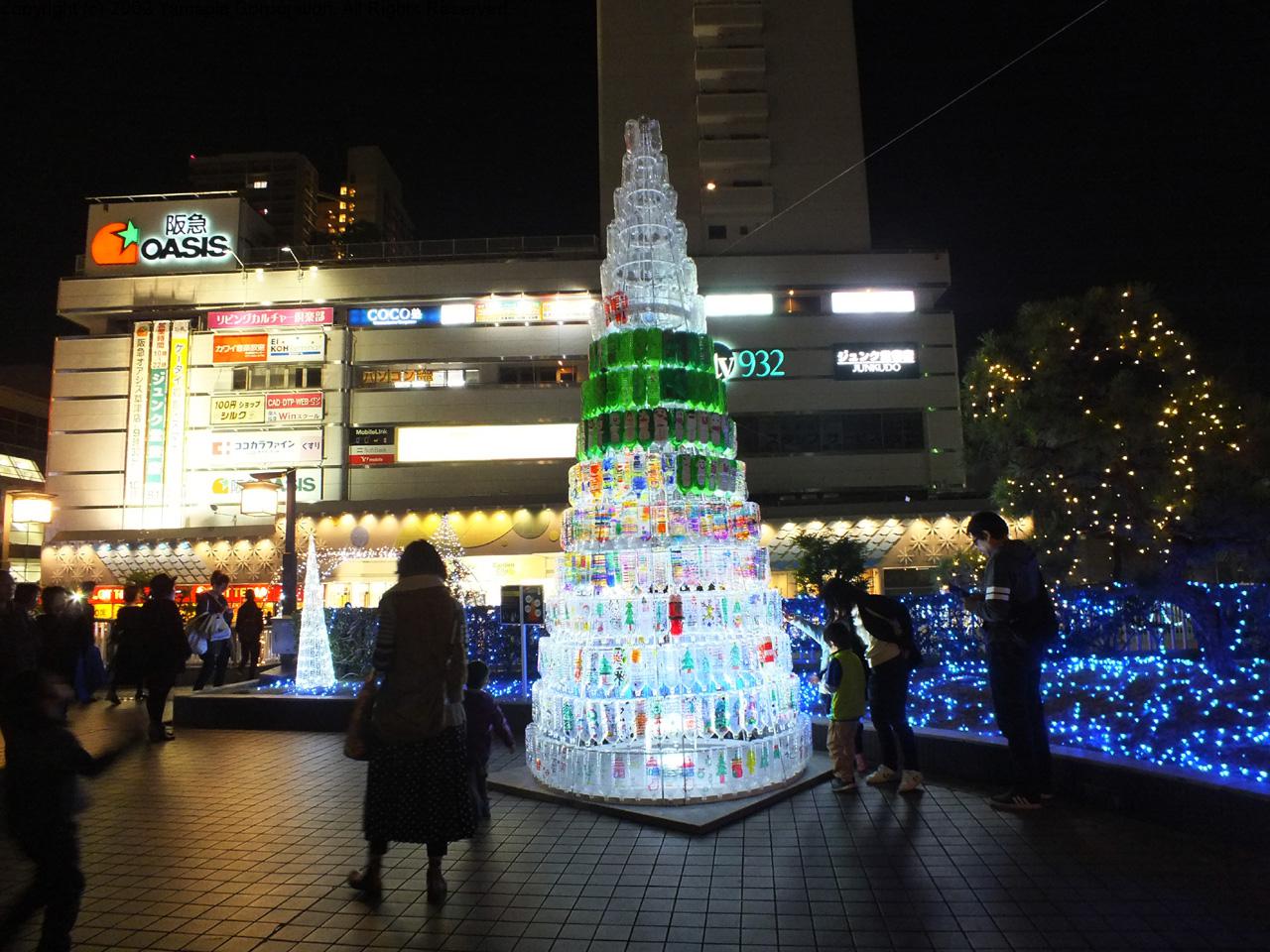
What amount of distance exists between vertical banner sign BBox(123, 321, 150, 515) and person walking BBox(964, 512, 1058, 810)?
31.1 metres

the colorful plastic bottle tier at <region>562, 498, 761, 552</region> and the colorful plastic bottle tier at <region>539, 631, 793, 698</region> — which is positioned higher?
the colorful plastic bottle tier at <region>562, 498, 761, 552</region>

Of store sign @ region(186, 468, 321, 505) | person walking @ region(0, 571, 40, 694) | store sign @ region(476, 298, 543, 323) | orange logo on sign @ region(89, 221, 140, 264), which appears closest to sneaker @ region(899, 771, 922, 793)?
person walking @ region(0, 571, 40, 694)

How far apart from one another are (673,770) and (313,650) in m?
7.48

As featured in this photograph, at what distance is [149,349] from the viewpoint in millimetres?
29266

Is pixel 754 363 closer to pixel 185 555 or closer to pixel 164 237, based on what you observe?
pixel 185 555

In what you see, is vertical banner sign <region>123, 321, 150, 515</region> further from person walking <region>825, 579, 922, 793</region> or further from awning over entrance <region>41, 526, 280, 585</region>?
person walking <region>825, 579, 922, 793</region>

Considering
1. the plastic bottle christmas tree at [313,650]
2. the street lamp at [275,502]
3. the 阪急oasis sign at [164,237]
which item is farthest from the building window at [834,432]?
the 阪急oasis sign at [164,237]

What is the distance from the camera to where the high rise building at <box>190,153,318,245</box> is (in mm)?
95250

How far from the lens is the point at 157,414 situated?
29.1 metres

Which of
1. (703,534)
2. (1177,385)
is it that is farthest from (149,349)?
(1177,385)

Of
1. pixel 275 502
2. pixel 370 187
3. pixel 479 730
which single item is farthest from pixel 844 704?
pixel 370 187

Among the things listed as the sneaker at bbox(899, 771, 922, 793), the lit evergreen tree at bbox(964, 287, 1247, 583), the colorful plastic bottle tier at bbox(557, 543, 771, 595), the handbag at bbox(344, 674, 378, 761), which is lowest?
the sneaker at bbox(899, 771, 922, 793)

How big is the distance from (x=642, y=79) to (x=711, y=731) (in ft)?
105

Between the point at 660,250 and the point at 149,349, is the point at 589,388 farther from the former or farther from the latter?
the point at 149,349
